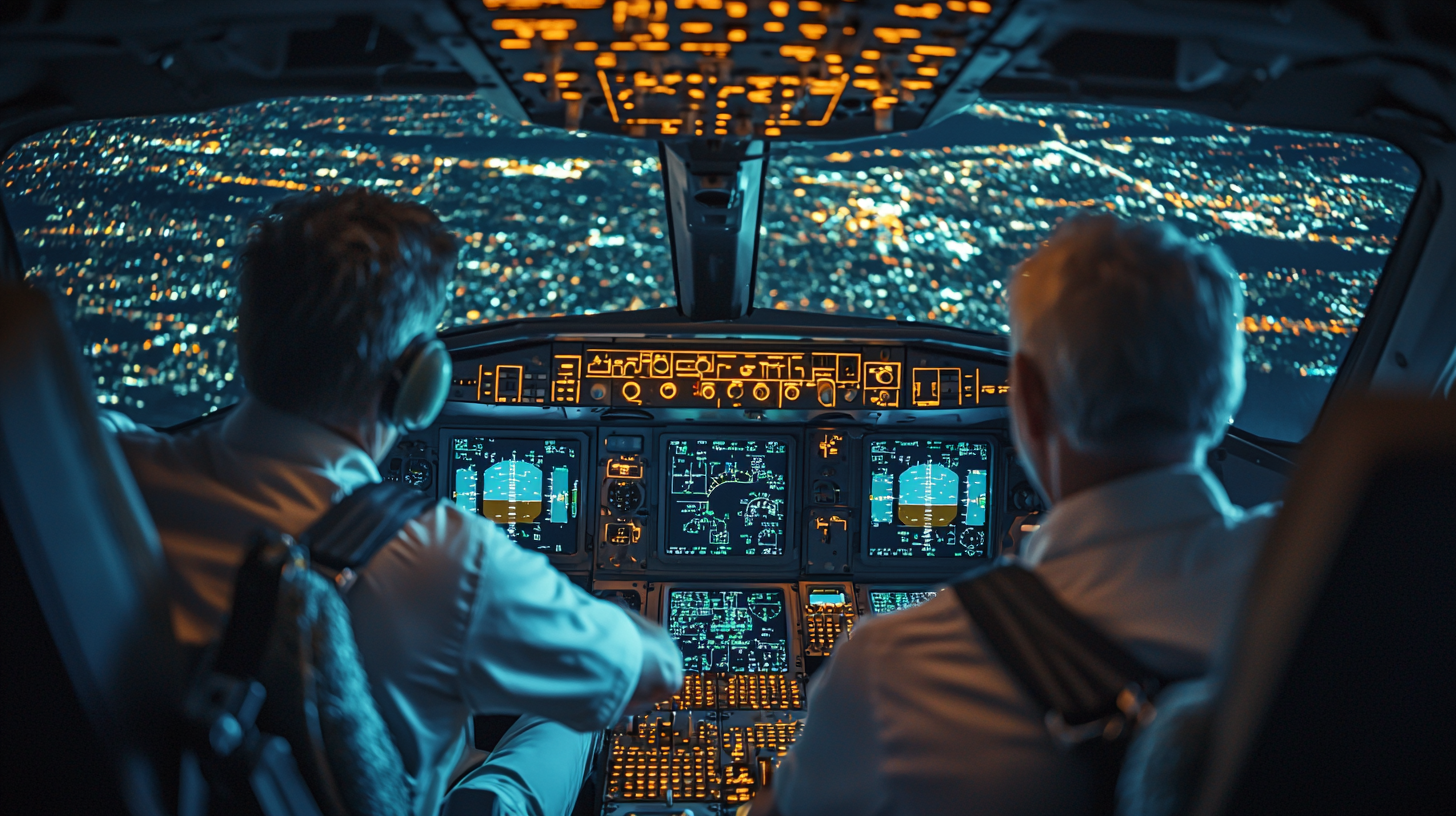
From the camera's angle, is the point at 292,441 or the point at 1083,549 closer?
the point at 1083,549

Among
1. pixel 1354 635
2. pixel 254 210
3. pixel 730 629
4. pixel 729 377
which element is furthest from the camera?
pixel 730 629

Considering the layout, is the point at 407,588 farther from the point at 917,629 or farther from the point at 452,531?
the point at 917,629

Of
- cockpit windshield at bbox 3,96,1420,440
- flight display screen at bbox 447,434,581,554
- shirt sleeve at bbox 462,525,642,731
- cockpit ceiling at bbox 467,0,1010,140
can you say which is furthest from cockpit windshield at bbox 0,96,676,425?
shirt sleeve at bbox 462,525,642,731

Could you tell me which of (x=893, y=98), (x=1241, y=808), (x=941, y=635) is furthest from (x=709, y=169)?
(x=1241, y=808)

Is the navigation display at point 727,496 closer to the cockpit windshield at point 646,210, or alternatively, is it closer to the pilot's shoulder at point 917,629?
the cockpit windshield at point 646,210

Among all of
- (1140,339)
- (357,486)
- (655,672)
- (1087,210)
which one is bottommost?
(655,672)

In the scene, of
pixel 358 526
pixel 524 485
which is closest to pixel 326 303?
pixel 358 526

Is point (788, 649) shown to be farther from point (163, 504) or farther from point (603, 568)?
point (163, 504)

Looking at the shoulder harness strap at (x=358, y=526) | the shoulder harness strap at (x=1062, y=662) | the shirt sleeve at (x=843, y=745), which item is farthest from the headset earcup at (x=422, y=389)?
the shoulder harness strap at (x=1062, y=662)
